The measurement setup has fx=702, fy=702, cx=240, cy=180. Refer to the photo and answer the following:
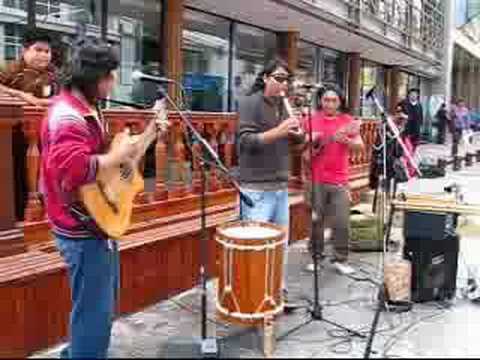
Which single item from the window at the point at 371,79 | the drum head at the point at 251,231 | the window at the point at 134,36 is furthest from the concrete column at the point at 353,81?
the drum head at the point at 251,231

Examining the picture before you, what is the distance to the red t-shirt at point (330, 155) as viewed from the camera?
6.13 metres

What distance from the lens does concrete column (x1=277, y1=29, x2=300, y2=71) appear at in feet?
48.4

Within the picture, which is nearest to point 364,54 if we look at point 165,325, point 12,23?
point 12,23

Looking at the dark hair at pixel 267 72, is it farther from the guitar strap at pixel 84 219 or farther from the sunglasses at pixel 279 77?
the guitar strap at pixel 84 219

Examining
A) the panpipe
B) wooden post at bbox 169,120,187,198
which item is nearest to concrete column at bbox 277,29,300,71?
wooden post at bbox 169,120,187,198

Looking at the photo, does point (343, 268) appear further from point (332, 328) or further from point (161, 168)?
point (161, 168)

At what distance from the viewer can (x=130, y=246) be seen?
5023 mm

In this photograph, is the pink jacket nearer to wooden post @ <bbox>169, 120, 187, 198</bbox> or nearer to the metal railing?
wooden post @ <bbox>169, 120, 187, 198</bbox>

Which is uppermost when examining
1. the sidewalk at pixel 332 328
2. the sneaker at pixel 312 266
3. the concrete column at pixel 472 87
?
the concrete column at pixel 472 87

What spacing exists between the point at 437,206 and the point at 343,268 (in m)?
1.31

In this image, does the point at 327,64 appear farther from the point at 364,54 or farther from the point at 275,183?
the point at 275,183

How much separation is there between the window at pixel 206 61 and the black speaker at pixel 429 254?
685 centimetres

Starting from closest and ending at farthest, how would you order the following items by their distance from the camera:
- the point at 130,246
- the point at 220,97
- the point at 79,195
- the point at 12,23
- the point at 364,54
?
the point at 79,195 → the point at 130,246 → the point at 12,23 → the point at 220,97 → the point at 364,54

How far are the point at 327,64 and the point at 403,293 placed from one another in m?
15.0
